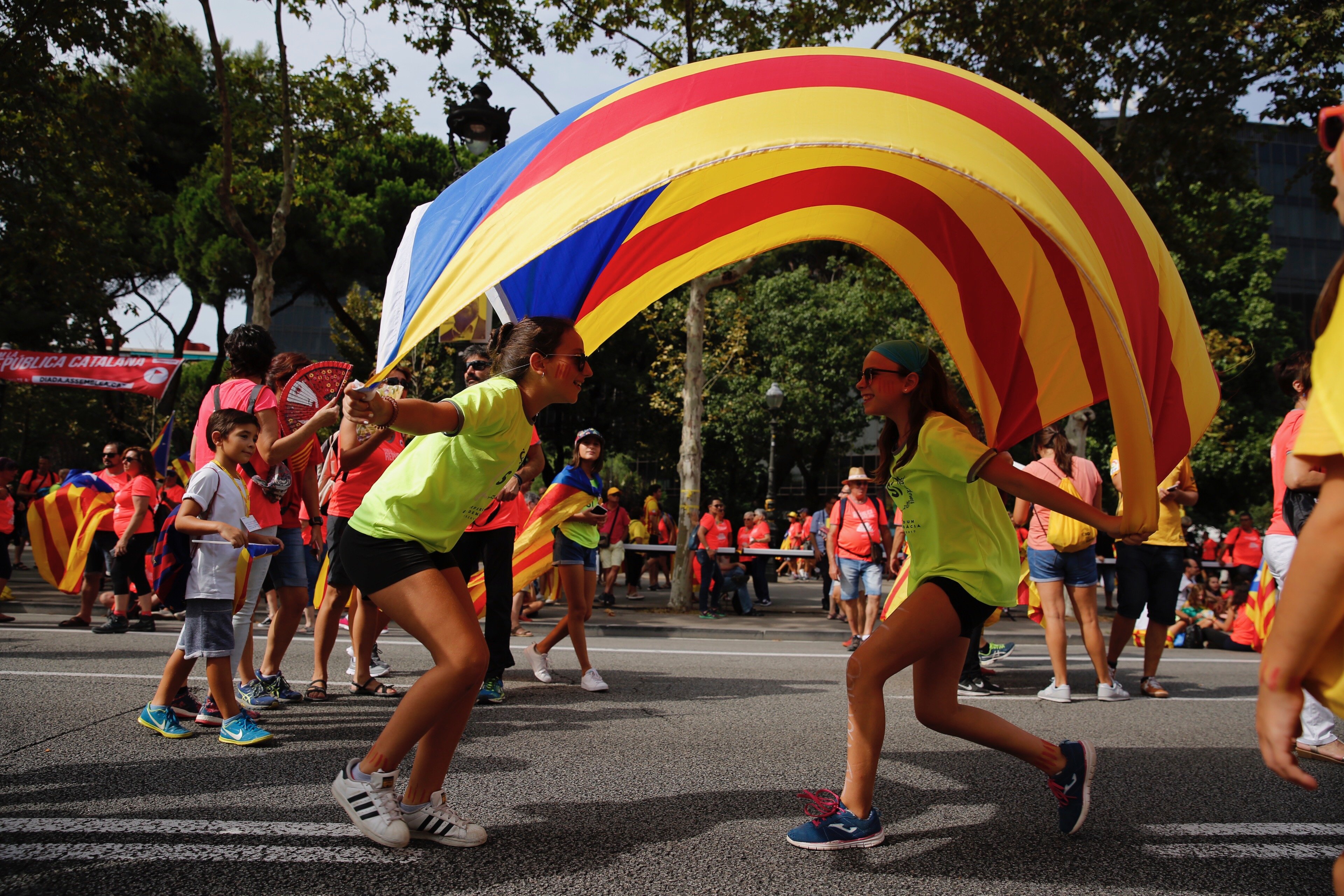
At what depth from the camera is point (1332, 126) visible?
1825 millimetres

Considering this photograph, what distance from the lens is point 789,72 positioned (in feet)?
12.1

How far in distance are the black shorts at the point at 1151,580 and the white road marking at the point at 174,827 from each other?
5.75 meters

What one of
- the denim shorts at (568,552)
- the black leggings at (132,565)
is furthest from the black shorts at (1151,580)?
the black leggings at (132,565)

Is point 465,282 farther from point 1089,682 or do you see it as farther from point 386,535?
point 1089,682

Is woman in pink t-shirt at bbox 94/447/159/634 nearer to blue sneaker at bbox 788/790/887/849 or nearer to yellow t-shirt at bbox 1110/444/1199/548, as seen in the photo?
blue sneaker at bbox 788/790/887/849

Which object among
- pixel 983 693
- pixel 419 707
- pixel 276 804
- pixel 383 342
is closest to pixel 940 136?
pixel 383 342

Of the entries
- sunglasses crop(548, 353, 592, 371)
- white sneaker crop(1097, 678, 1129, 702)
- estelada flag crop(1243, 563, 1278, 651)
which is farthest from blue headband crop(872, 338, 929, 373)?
white sneaker crop(1097, 678, 1129, 702)

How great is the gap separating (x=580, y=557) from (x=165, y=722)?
290 centimetres

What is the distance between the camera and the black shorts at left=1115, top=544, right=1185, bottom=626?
6.66 metres

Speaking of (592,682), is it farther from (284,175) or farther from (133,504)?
(284,175)

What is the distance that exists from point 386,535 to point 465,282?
962 millimetres

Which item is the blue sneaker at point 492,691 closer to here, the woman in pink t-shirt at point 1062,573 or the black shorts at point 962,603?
the black shorts at point 962,603

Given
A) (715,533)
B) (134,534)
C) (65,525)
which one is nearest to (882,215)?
(134,534)

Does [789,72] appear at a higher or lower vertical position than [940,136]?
higher
